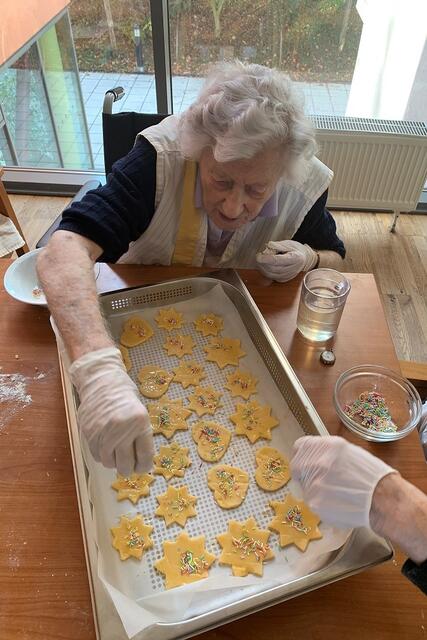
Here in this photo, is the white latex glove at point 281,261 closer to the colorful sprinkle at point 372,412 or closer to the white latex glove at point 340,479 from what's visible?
the colorful sprinkle at point 372,412

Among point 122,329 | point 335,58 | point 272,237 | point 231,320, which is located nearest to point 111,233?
point 122,329

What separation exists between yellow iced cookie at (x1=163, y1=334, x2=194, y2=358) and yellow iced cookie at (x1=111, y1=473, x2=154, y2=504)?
0.32 meters

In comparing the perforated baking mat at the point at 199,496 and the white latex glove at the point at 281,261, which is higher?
the white latex glove at the point at 281,261

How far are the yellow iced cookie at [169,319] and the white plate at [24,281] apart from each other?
22cm

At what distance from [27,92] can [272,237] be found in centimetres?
228

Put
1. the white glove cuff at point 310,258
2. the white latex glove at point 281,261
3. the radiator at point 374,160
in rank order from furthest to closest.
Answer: the radiator at point 374,160 → the white glove cuff at point 310,258 → the white latex glove at point 281,261

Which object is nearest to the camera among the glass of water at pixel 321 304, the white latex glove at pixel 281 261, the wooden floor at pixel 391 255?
the glass of water at pixel 321 304

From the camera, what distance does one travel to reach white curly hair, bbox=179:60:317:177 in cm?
111

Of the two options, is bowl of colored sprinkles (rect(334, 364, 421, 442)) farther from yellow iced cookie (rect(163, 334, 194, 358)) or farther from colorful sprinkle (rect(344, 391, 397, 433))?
yellow iced cookie (rect(163, 334, 194, 358))

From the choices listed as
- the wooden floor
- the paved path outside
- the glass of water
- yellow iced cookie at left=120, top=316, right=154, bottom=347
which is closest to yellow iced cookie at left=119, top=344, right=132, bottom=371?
yellow iced cookie at left=120, top=316, right=154, bottom=347

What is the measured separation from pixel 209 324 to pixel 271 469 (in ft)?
1.38

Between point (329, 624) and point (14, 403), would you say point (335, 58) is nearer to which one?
point (14, 403)

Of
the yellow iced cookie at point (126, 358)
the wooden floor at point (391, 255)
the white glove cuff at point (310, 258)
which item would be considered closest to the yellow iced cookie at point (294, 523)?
the yellow iced cookie at point (126, 358)

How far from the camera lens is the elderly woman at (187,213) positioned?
85cm
